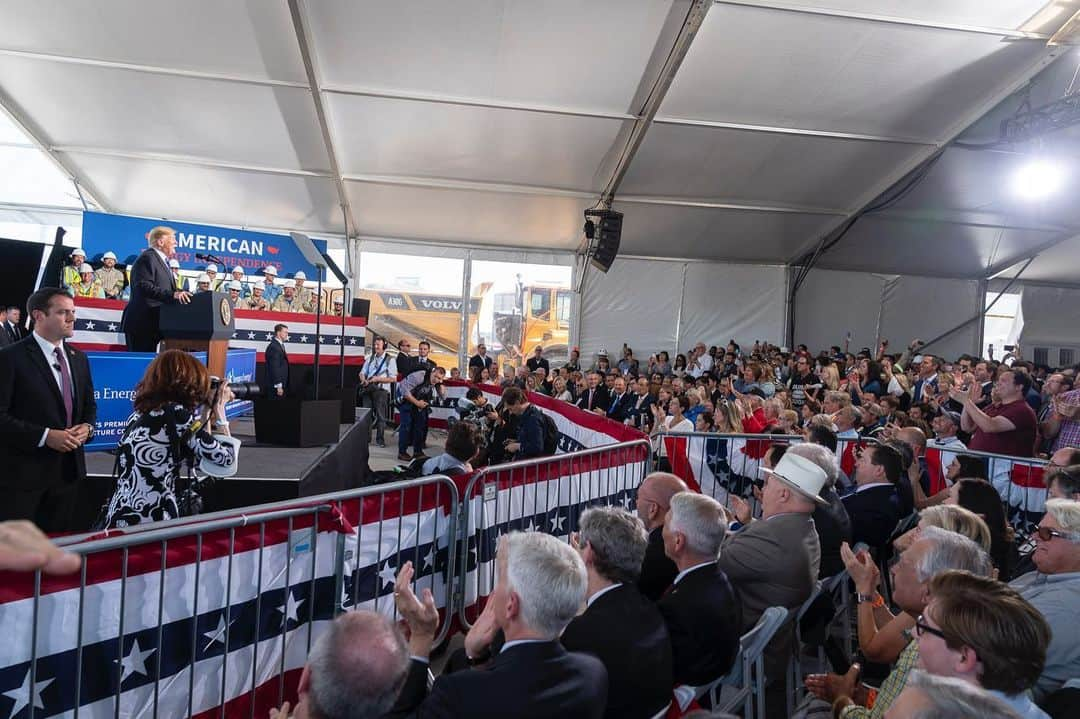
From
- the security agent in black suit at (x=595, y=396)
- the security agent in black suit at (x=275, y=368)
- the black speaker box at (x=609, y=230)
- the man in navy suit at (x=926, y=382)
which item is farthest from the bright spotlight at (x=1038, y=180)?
the security agent in black suit at (x=275, y=368)

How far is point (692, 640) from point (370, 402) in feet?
36.8

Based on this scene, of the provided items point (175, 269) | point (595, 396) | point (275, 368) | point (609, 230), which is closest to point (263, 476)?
point (175, 269)

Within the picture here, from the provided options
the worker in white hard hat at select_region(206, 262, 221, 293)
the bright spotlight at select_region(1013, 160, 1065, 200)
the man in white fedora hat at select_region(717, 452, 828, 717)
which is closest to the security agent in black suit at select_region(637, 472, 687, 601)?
the man in white fedora hat at select_region(717, 452, 828, 717)

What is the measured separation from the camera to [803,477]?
3.37 metres

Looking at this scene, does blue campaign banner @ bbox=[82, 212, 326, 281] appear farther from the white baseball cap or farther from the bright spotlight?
the bright spotlight

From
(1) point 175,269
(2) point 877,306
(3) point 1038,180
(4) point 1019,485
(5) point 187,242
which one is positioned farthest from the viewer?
(2) point 877,306

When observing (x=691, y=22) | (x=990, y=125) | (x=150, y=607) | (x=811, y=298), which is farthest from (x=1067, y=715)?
(x=811, y=298)

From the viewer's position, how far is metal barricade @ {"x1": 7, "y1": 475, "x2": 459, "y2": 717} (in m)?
2.08

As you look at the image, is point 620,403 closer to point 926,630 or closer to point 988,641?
point 926,630

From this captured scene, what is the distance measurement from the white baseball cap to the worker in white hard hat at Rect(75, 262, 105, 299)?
31.8 feet

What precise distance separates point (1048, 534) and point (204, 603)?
319cm

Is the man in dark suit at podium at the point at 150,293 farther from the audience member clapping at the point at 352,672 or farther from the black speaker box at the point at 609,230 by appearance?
the black speaker box at the point at 609,230

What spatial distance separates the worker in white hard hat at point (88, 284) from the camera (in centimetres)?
967

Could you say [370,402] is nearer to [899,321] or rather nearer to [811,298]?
[811,298]
